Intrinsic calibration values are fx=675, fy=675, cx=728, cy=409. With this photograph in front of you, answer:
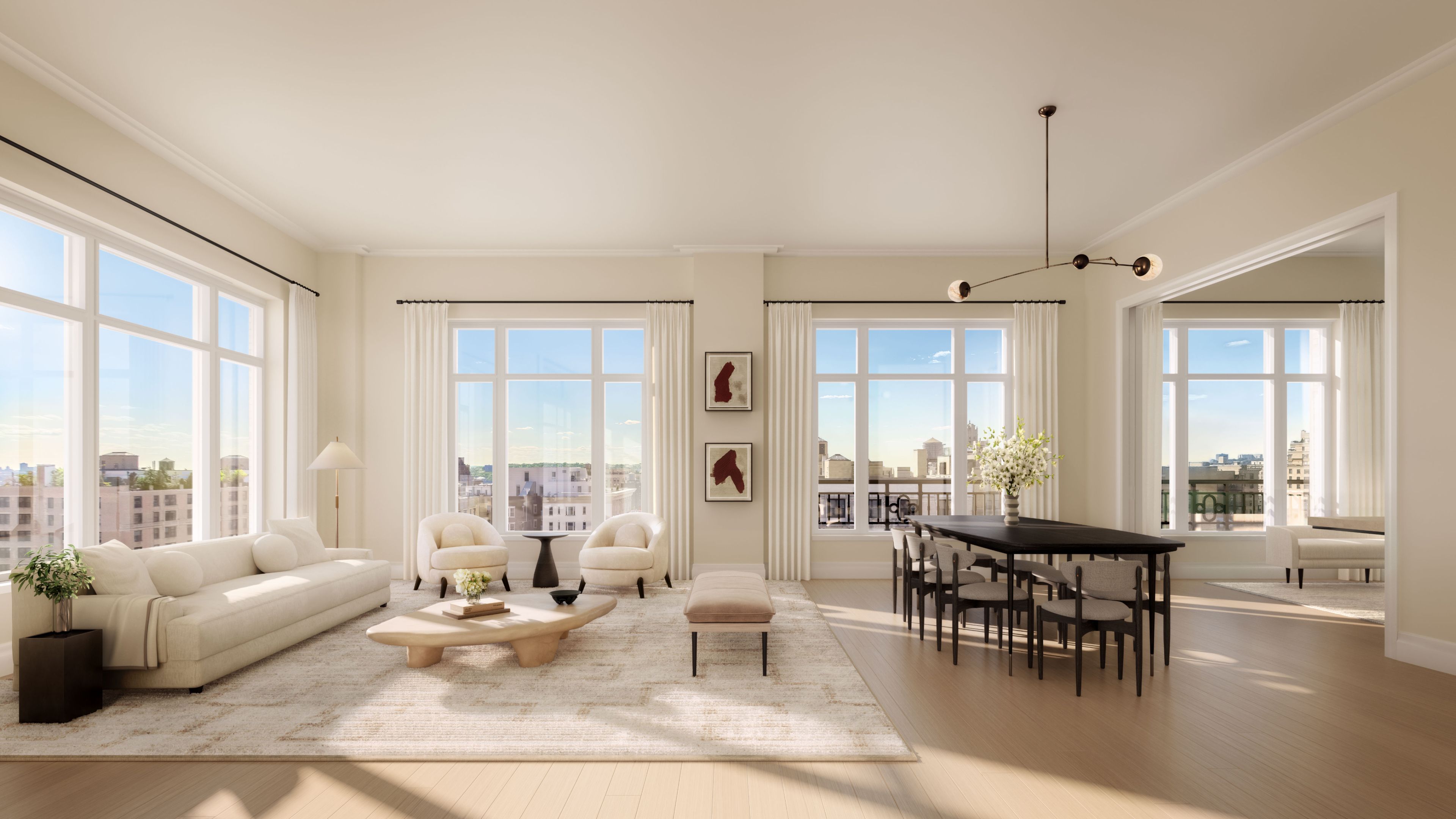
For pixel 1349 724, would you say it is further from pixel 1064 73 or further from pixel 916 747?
pixel 1064 73

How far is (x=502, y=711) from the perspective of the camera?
357 centimetres

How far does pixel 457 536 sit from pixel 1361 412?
380 inches

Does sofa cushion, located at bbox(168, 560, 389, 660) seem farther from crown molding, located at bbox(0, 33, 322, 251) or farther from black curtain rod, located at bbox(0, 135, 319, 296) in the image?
crown molding, located at bbox(0, 33, 322, 251)

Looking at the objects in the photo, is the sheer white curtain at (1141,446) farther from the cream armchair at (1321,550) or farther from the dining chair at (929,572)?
the dining chair at (929,572)

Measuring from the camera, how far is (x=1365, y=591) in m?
6.59

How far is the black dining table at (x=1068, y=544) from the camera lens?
4242 mm

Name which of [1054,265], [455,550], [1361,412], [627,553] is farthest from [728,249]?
[1361,412]

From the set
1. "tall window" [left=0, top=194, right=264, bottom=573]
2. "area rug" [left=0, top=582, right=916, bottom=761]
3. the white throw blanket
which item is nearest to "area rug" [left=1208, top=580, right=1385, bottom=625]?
"area rug" [left=0, top=582, right=916, bottom=761]

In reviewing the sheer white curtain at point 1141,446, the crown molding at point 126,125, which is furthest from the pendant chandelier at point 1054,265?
the crown molding at point 126,125

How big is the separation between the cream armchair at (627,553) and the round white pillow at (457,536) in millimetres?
1096

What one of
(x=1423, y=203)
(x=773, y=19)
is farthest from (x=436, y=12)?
(x=1423, y=203)

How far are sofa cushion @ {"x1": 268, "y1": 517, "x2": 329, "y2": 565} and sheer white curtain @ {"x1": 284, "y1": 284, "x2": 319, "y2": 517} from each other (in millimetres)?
1113

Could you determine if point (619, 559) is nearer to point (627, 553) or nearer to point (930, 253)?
point (627, 553)

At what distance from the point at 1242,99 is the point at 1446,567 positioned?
3.08 metres
